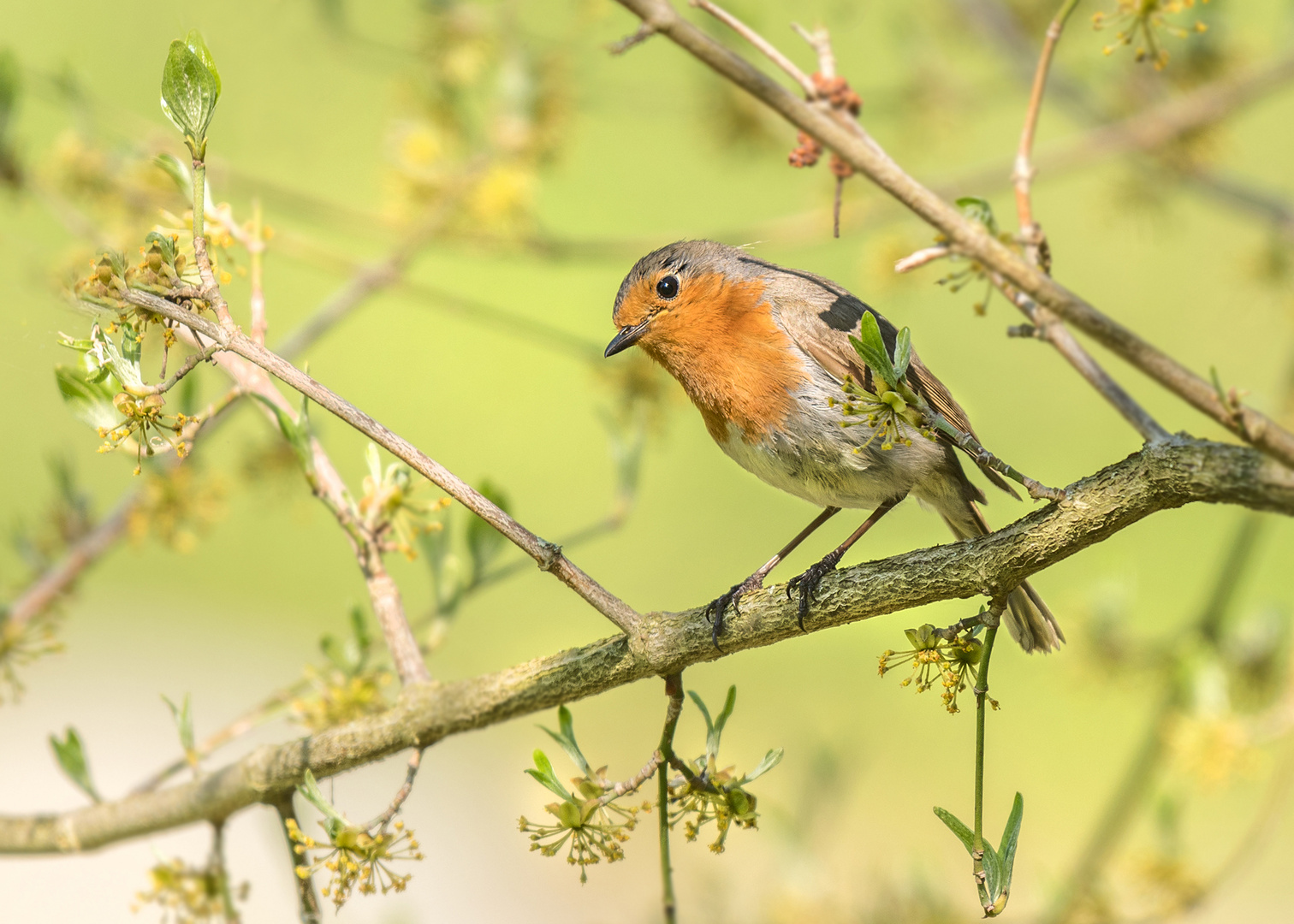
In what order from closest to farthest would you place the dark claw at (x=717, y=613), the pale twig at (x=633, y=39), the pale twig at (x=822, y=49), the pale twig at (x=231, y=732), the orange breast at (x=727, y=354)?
the dark claw at (x=717, y=613) → the pale twig at (x=633, y=39) → the pale twig at (x=822, y=49) → the pale twig at (x=231, y=732) → the orange breast at (x=727, y=354)

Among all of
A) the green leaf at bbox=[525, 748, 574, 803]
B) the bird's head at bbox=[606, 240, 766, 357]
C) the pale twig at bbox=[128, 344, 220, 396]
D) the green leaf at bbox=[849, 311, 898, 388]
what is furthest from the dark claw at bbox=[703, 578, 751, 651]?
the bird's head at bbox=[606, 240, 766, 357]

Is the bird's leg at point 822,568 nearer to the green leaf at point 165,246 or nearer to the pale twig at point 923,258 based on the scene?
the pale twig at point 923,258

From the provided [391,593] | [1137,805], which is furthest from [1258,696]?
[391,593]

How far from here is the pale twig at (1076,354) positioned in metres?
1.64

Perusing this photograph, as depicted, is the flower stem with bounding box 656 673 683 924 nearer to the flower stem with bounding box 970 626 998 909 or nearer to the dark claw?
the dark claw

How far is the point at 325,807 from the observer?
1579 mm

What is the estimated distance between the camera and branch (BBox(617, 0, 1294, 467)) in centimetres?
145

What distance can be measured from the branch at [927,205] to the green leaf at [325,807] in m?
1.24

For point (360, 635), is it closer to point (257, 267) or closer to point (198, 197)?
point (257, 267)

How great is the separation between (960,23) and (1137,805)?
319 centimetres

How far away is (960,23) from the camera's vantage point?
15.2 feet

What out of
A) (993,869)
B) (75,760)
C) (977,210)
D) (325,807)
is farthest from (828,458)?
(75,760)

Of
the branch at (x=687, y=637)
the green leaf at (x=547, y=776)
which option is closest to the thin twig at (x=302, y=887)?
the branch at (x=687, y=637)

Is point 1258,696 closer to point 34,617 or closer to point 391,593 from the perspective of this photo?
point 391,593
